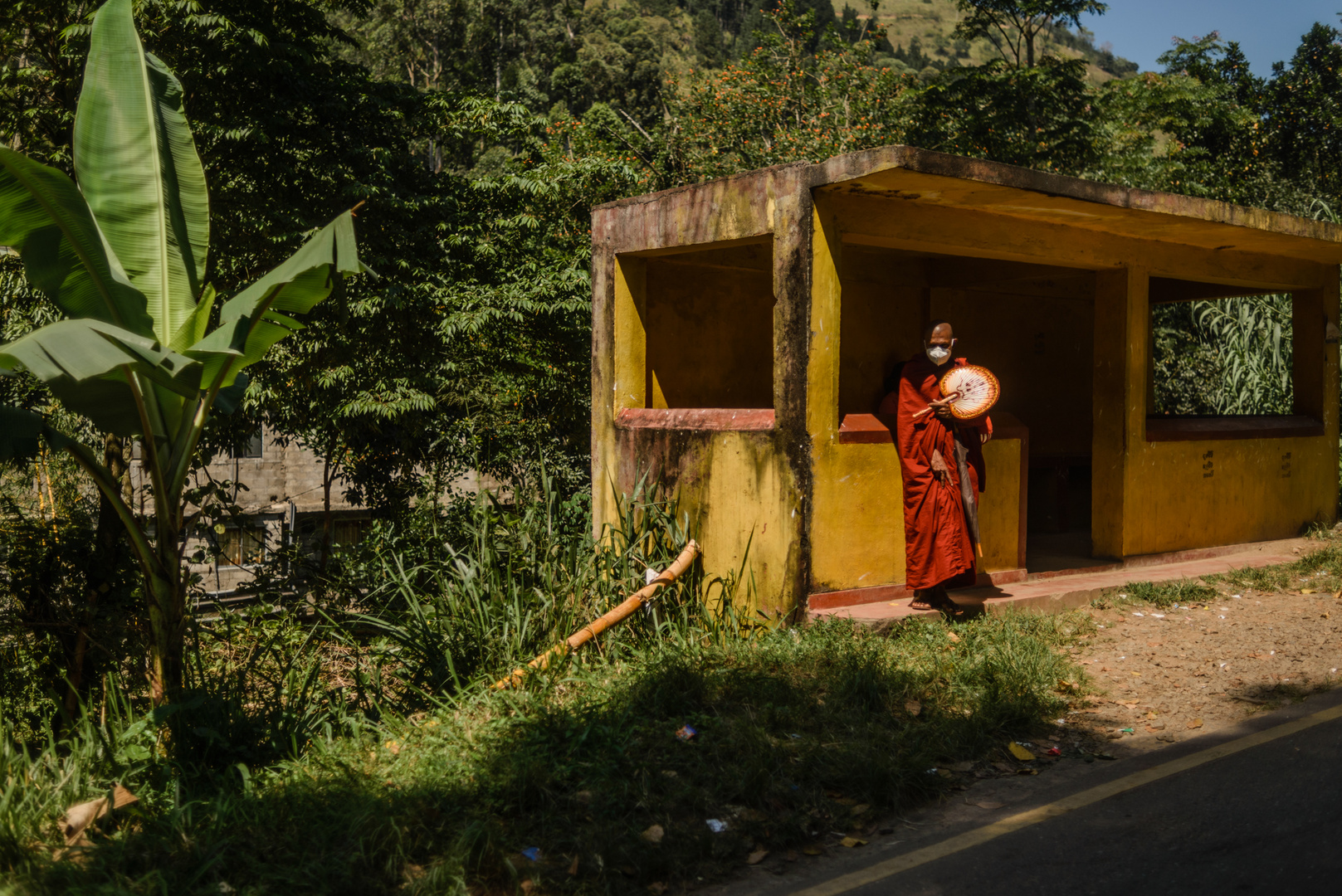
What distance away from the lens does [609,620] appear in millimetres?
6191

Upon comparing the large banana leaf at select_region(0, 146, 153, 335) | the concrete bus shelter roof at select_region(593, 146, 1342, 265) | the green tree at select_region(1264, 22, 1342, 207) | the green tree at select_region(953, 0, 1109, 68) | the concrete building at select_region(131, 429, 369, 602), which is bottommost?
the concrete building at select_region(131, 429, 369, 602)

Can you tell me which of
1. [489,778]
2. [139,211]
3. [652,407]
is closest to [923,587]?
[652,407]

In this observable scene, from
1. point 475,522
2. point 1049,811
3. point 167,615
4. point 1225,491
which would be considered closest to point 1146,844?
point 1049,811

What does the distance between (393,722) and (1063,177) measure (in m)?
5.82

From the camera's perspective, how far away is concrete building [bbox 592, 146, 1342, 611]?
7105 mm

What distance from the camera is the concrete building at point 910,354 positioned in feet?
23.3

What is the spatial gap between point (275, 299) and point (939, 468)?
418 cm

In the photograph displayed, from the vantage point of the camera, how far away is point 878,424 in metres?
7.53

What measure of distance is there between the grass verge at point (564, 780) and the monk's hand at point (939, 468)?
52.5 inches

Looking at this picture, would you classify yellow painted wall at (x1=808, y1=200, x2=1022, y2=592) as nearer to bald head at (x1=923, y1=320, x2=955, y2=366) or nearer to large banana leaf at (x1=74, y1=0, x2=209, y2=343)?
bald head at (x1=923, y1=320, x2=955, y2=366)

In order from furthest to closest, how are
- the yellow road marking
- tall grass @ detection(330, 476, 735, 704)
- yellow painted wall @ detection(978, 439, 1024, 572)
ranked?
yellow painted wall @ detection(978, 439, 1024, 572)
tall grass @ detection(330, 476, 735, 704)
the yellow road marking

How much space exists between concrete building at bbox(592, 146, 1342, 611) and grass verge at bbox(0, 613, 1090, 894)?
1686 millimetres

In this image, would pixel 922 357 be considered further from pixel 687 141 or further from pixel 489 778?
pixel 687 141

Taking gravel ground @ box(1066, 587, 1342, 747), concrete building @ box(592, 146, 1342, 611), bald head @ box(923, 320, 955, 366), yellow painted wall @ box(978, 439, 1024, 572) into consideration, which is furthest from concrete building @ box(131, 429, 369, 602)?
gravel ground @ box(1066, 587, 1342, 747)
